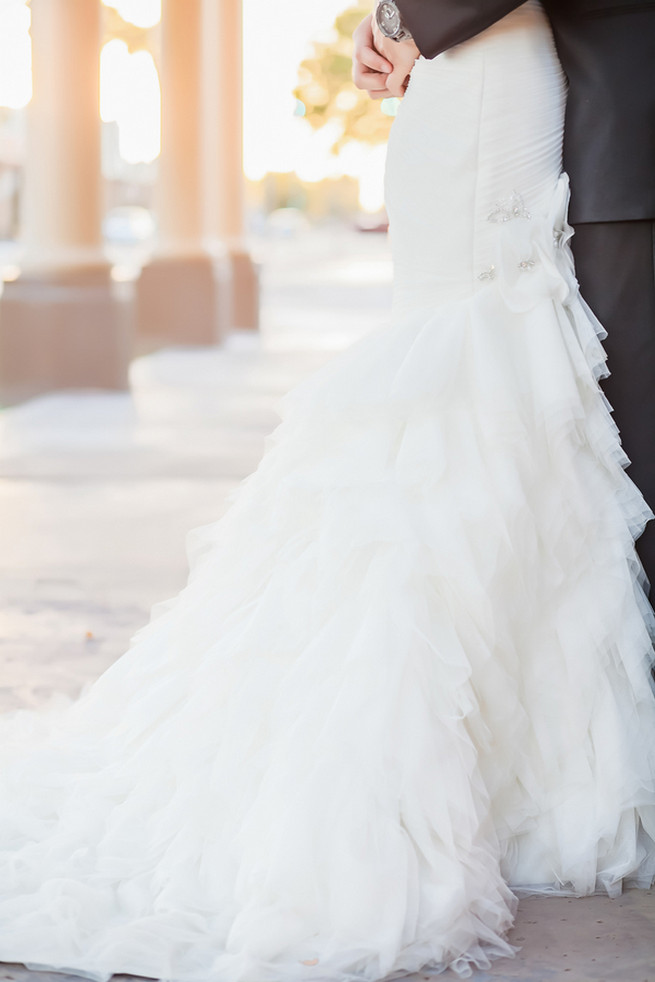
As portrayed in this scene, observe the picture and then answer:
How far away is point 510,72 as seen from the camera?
85.6 inches

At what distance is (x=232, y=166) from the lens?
1418 cm

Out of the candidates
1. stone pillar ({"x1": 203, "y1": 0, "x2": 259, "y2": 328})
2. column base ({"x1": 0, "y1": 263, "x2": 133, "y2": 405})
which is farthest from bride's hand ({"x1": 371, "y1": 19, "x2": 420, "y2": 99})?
stone pillar ({"x1": 203, "y1": 0, "x2": 259, "y2": 328})

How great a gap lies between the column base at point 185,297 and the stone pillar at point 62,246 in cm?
301

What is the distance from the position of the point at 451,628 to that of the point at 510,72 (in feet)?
3.21

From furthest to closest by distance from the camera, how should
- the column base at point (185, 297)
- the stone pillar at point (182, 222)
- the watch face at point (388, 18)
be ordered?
the column base at point (185, 297) < the stone pillar at point (182, 222) < the watch face at point (388, 18)

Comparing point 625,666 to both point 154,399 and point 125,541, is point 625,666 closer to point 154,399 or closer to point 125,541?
point 125,541

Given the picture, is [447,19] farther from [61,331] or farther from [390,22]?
[61,331]

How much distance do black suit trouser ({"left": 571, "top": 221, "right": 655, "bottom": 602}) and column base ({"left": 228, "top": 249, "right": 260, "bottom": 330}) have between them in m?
11.7

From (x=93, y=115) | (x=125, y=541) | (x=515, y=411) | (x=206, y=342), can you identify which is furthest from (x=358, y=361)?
(x=206, y=342)

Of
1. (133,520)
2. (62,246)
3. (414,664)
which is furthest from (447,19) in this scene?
(62,246)

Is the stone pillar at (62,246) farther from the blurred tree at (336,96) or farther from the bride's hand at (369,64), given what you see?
the blurred tree at (336,96)

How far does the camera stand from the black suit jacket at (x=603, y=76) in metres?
2.09

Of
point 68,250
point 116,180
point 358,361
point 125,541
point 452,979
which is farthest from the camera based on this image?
point 116,180

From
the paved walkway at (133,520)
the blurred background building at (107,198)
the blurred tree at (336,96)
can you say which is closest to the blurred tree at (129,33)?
the blurred background building at (107,198)
